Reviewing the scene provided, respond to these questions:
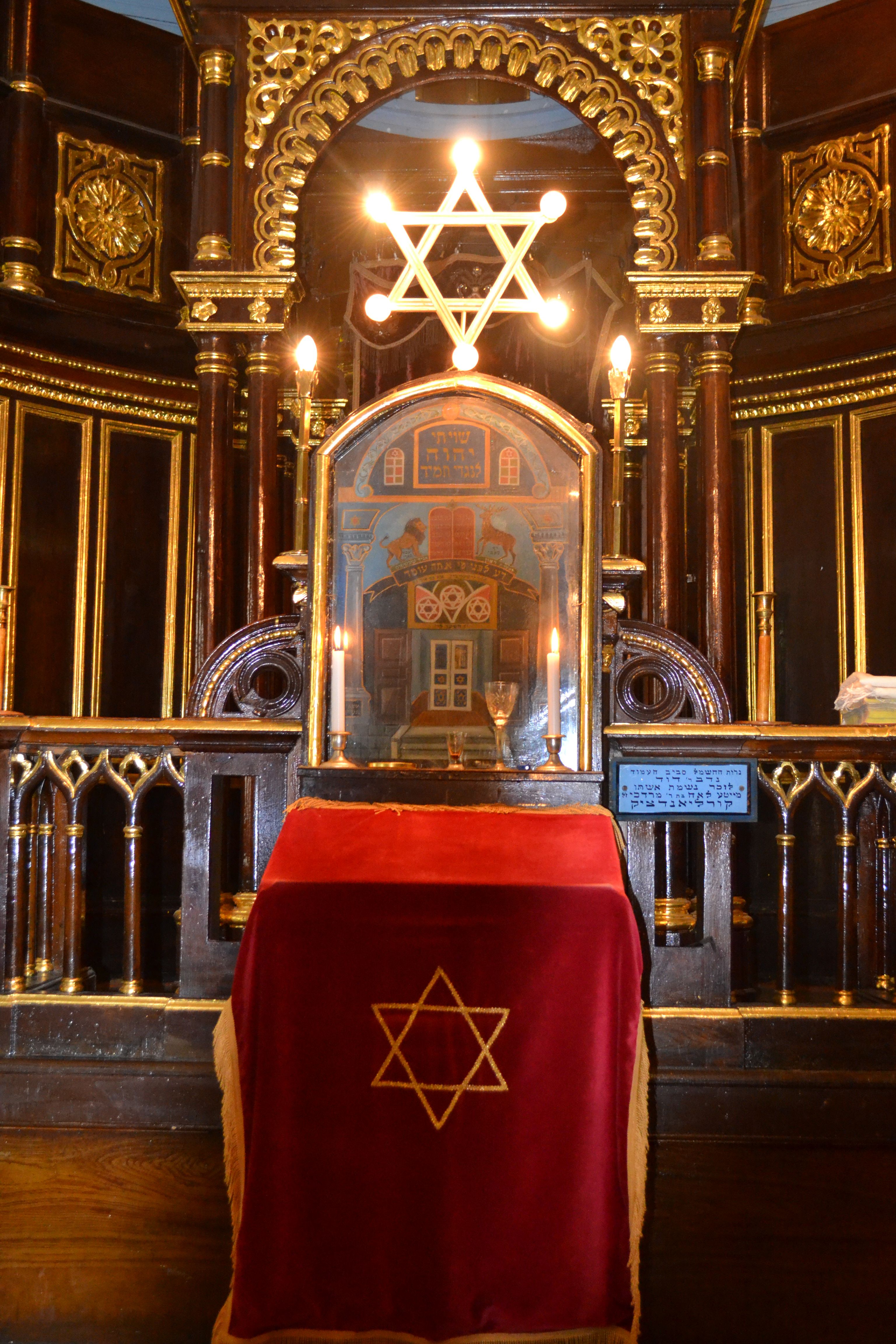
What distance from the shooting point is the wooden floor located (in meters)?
3.01

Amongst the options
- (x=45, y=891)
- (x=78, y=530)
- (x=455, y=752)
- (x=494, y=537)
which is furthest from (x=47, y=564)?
(x=455, y=752)

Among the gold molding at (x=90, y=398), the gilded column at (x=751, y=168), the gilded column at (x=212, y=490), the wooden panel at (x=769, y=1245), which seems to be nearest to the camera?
the wooden panel at (x=769, y=1245)

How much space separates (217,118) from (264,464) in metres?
1.59

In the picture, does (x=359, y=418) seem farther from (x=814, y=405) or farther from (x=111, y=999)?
(x=814, y=405)

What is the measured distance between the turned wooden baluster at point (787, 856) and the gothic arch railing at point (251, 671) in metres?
1.56

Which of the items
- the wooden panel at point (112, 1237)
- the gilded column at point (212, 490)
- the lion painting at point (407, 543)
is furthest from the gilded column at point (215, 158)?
the wooden panel at point (112, 1237)

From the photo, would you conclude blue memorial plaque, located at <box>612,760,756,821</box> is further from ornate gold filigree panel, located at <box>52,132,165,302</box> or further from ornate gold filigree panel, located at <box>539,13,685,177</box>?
ornate gold filigree panel, located at <box>52,132,165,302</box>

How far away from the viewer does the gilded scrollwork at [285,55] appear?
4.79 m

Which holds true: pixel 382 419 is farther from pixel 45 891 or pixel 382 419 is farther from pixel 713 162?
pixel 713 162

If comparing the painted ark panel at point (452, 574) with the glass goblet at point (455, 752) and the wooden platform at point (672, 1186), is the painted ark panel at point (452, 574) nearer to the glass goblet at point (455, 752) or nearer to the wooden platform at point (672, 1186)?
the glass goblet at point (455, 752)

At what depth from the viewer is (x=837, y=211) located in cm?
529

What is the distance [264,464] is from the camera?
16.2 ft

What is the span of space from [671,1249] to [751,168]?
4990mm

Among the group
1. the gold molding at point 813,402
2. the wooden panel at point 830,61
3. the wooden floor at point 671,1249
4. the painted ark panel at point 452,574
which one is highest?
the wooden panel at point 830,61
